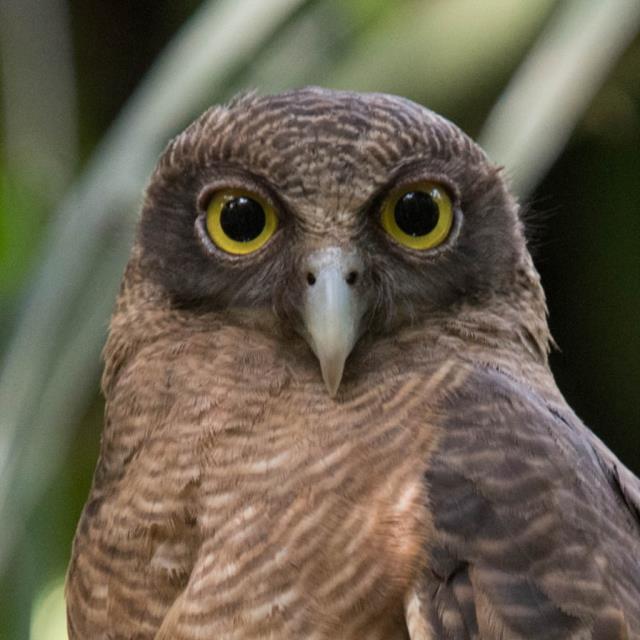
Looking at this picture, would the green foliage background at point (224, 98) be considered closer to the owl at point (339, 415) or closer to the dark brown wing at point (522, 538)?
the owl at point (339, 415)

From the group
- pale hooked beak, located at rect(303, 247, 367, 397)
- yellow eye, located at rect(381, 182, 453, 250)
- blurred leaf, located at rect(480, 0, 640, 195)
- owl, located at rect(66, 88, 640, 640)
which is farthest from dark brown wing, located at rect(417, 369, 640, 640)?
blurred leaf, located at rect(480, 0, 640, 195)

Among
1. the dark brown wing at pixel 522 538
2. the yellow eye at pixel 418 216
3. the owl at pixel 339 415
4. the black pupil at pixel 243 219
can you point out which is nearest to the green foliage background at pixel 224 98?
the owl at pixel 339 415

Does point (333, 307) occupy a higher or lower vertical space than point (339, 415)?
higher

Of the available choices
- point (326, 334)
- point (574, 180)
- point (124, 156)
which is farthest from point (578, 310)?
point (326, 334)

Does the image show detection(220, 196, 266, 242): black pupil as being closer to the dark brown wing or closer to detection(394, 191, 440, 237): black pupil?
detection(394, 191, 440, 237): black pupil

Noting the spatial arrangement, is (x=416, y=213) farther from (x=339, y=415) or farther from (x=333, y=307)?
(x=339, y=415)

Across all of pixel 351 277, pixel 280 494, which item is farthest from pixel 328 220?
pixel 280 494

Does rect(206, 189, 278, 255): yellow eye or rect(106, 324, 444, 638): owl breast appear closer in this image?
rect(106, 324, 444, 638): owl breast
